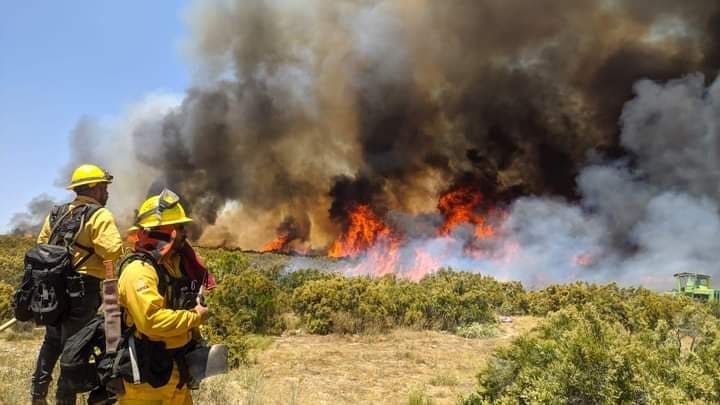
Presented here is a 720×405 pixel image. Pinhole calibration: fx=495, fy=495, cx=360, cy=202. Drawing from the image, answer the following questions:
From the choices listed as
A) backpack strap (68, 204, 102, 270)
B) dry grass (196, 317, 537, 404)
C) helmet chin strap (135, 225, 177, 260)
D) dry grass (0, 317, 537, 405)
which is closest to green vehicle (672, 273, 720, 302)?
dry grass (0, 317, 537, 405)

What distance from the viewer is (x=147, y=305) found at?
2574mm

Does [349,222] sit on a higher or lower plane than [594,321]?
higher

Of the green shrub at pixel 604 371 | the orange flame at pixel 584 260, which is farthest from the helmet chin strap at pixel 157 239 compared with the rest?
the orange flame at pixel 584 260

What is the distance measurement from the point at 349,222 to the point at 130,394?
28.4 metres

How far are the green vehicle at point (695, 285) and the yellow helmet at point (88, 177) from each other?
715 inches

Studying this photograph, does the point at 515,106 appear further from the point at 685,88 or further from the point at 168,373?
the point at 168,373

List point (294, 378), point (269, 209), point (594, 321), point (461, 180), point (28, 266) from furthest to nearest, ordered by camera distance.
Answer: point (269, 209)
point (461, 180)
point (294, 378)
point (594, 321)
point (28, 266)

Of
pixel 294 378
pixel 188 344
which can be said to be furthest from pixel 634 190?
pixel 188 344

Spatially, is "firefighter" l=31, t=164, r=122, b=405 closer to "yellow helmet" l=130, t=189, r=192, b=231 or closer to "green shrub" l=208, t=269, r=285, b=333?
"yellow helmet" l=130, t=189, r=192, b=231

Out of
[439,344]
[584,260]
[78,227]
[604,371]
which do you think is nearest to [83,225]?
[78,227]

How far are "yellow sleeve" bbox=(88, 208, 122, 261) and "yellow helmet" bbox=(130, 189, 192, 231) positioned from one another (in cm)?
122

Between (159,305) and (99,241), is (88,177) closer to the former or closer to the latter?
(99,241)

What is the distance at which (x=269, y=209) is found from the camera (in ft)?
119

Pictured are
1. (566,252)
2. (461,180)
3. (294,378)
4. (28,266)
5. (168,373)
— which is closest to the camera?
(168,373)
